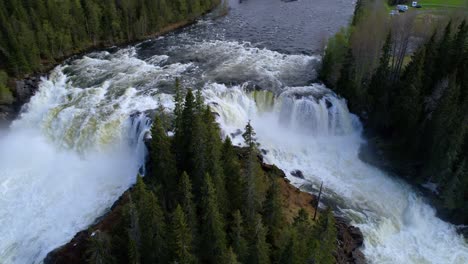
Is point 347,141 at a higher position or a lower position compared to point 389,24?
lower

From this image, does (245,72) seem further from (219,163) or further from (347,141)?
(219,163)

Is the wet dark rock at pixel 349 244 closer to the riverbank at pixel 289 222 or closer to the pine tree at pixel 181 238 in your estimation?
the riverbank at pixel 289 222

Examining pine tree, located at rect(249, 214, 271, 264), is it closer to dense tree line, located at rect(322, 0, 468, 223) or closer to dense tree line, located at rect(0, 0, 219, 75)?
dense tree line, located at rect(322, 0, 468, 223)

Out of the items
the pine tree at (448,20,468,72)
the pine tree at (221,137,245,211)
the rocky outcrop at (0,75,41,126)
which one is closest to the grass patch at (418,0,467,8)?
the pine tree at (448,20,468,72)

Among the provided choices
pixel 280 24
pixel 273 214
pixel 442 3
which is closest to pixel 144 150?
pixel 273 214

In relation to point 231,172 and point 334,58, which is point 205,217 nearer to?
point 231,172

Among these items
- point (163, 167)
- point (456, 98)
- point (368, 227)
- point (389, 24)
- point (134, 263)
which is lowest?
point (368, 227)

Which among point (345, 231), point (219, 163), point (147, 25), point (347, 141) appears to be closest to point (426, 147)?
point (347, 141)

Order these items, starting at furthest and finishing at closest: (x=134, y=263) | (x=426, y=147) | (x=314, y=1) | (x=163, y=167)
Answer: (x=314, y=1)
(x=426, y=147)
(x=163, y=167)
(x=134, y=263)
